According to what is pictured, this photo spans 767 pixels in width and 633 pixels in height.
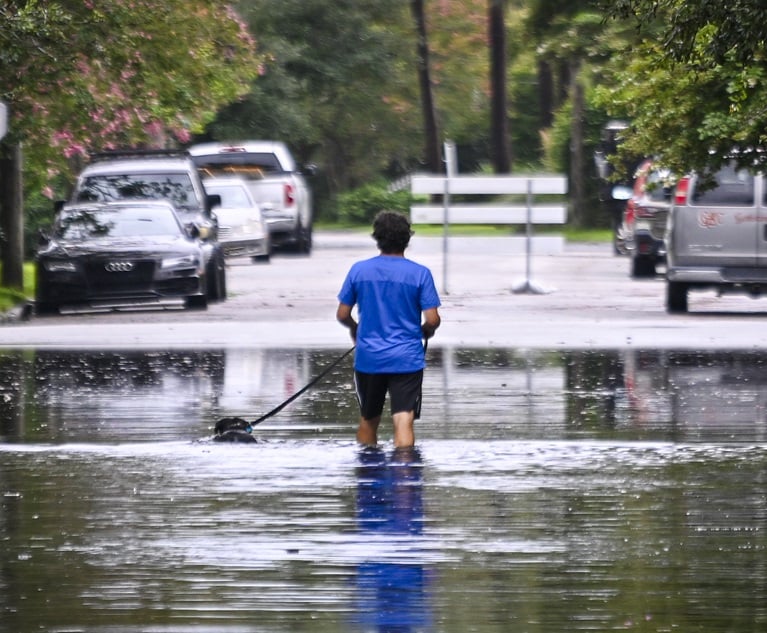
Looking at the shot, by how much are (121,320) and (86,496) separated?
1407 cm

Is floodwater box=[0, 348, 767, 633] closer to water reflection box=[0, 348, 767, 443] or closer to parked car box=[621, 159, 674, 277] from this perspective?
water reflection box=[0, 348, 767, 443]

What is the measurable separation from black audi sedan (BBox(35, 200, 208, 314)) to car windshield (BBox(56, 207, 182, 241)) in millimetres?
12

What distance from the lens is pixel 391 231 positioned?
11.5 m

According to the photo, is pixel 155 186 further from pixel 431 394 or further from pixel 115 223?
pixel 431 394

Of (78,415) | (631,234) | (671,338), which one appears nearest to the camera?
(78,415)

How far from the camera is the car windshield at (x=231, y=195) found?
36.2 metres

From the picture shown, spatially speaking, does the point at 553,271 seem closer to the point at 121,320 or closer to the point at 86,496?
the point at 121,320

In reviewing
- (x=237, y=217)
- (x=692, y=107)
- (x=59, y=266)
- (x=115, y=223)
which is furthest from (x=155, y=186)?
(x=692, y=107)

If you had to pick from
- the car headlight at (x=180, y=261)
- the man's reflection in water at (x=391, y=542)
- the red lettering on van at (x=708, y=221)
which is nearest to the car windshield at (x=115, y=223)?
the car headlight at (x=180, y=261)

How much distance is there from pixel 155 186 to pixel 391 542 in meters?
20.3

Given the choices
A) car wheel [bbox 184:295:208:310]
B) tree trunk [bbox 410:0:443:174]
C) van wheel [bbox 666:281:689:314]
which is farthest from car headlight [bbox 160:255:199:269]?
tree trunk [bbox 410:0:443:174]

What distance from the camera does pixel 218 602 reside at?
7.72 m

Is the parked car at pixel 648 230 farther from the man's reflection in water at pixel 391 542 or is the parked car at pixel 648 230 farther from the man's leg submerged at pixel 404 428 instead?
the man's reflection in water at pixel 391 542

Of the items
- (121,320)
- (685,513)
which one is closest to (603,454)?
(685,513)
